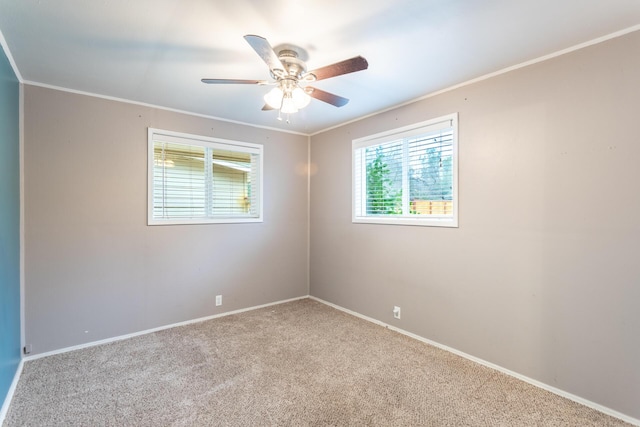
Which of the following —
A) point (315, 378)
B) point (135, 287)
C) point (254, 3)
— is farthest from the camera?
point (135, 287)

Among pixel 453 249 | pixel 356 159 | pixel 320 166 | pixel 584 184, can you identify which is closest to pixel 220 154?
pixel 320 166

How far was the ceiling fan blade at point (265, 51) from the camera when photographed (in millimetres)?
1562

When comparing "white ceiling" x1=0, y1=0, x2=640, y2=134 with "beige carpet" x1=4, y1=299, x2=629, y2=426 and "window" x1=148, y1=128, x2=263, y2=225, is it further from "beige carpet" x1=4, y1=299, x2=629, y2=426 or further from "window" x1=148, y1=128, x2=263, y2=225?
"beige carpet" x1=4, y1=299, x2=629, y2=426

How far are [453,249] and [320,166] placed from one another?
2.22m

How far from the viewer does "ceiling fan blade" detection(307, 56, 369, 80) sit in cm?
172

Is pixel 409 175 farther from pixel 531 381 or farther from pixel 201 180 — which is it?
pixel 201 180

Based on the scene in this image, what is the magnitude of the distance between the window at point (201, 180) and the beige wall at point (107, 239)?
10 centimetres

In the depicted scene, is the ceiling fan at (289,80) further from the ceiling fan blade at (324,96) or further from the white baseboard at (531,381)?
the white baseboard at (531,381)

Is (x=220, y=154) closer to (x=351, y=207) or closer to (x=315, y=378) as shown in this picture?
(x=351, y=207)

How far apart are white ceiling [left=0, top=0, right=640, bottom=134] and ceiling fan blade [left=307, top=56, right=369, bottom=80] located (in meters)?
0.28

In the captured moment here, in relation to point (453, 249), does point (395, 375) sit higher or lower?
lower

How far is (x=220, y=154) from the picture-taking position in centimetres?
390

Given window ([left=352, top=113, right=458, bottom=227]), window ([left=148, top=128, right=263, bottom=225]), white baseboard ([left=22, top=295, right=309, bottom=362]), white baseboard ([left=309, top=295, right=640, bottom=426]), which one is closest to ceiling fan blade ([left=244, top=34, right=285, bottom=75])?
window ([left=352, top=113, right=458, bottom=227])

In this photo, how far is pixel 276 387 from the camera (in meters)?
2.31
